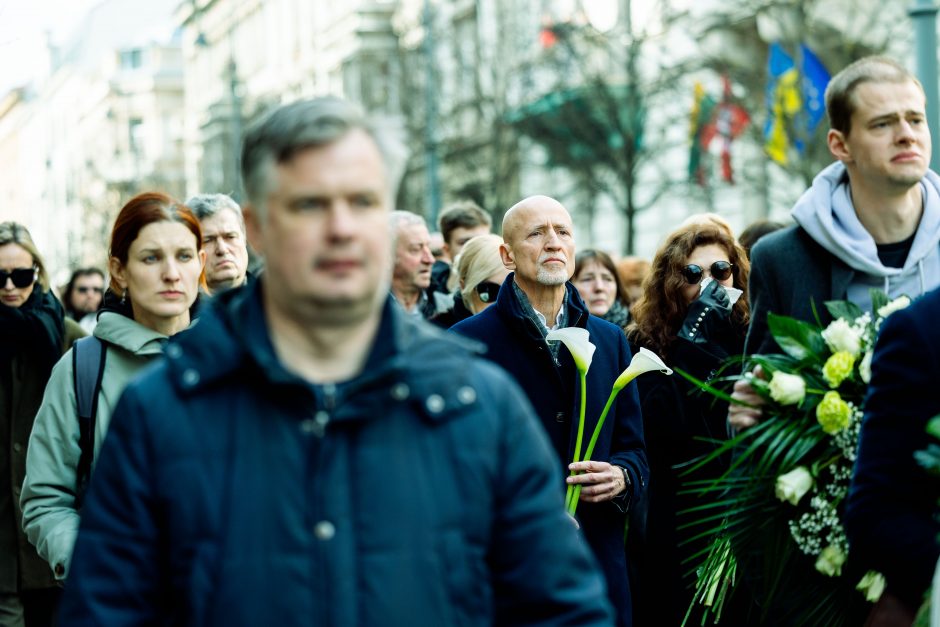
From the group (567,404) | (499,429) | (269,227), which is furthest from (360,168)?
(567,404)

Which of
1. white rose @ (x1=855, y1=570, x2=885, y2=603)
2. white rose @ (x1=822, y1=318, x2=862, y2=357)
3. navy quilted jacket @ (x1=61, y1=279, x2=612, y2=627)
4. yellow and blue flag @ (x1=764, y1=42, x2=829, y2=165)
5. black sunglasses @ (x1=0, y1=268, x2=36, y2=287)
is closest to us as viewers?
navy quilted jacket @ (x1=61, y1=279, x2=612, y2=627)

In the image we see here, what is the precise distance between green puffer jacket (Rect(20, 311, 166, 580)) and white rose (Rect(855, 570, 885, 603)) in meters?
2.34

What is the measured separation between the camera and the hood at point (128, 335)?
5180 millimetres

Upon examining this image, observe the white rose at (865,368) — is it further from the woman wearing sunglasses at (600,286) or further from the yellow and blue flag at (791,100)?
the yellow and blue flag at (791,100)

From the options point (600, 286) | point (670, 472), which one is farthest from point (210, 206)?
point (600, 286)

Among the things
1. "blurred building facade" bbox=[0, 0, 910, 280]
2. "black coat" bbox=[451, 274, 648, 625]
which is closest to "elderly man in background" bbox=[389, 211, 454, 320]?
"blurred building facade" bbox=[0, 0, 910, 280]

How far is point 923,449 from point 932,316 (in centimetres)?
30

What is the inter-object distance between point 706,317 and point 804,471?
2414mm

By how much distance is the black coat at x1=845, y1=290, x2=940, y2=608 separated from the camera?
346cm

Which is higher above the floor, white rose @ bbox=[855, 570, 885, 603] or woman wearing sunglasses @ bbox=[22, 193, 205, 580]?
woman wearing sunglasses @ bbox=[22, 193, 205, 580]

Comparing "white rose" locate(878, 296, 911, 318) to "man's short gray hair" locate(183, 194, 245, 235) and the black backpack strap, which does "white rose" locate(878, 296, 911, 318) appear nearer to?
the black backpack strap

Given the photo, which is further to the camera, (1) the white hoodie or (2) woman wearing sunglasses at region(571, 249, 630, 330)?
(2) woman wearing sunglasses at region(571, 249, 630, 330)

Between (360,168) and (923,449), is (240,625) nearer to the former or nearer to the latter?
(360,168)

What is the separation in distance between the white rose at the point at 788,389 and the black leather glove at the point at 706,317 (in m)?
2.24
